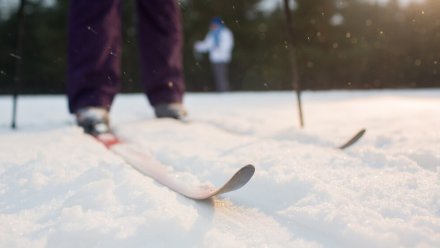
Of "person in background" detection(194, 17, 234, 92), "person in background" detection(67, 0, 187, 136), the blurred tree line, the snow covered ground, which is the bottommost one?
the snow covered ground

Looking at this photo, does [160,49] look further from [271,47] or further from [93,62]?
[271,47]

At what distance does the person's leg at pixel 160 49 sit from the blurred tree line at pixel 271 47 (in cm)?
1453

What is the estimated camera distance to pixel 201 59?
18.0m

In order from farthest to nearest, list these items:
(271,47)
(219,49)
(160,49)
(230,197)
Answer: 1. (271,47)
2. (219,49)
3. (160,49)
4. (230,197)

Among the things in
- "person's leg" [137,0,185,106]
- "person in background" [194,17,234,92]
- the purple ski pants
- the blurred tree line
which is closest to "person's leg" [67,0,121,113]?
the purple ski pants

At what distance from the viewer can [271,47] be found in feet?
57.4

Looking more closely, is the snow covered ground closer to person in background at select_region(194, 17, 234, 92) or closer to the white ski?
the white ski

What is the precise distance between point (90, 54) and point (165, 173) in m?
0.86

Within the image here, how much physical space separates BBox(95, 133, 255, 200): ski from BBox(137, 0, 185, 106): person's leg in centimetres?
57

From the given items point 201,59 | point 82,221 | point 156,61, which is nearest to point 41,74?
point 201,59

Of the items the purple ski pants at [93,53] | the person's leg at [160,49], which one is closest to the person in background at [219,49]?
the person's leg at [160,49]

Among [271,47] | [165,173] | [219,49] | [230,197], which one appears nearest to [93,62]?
[165,173]

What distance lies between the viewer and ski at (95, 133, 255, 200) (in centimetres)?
81

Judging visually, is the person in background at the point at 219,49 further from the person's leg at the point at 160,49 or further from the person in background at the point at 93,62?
the person in background at the point at 93,62
